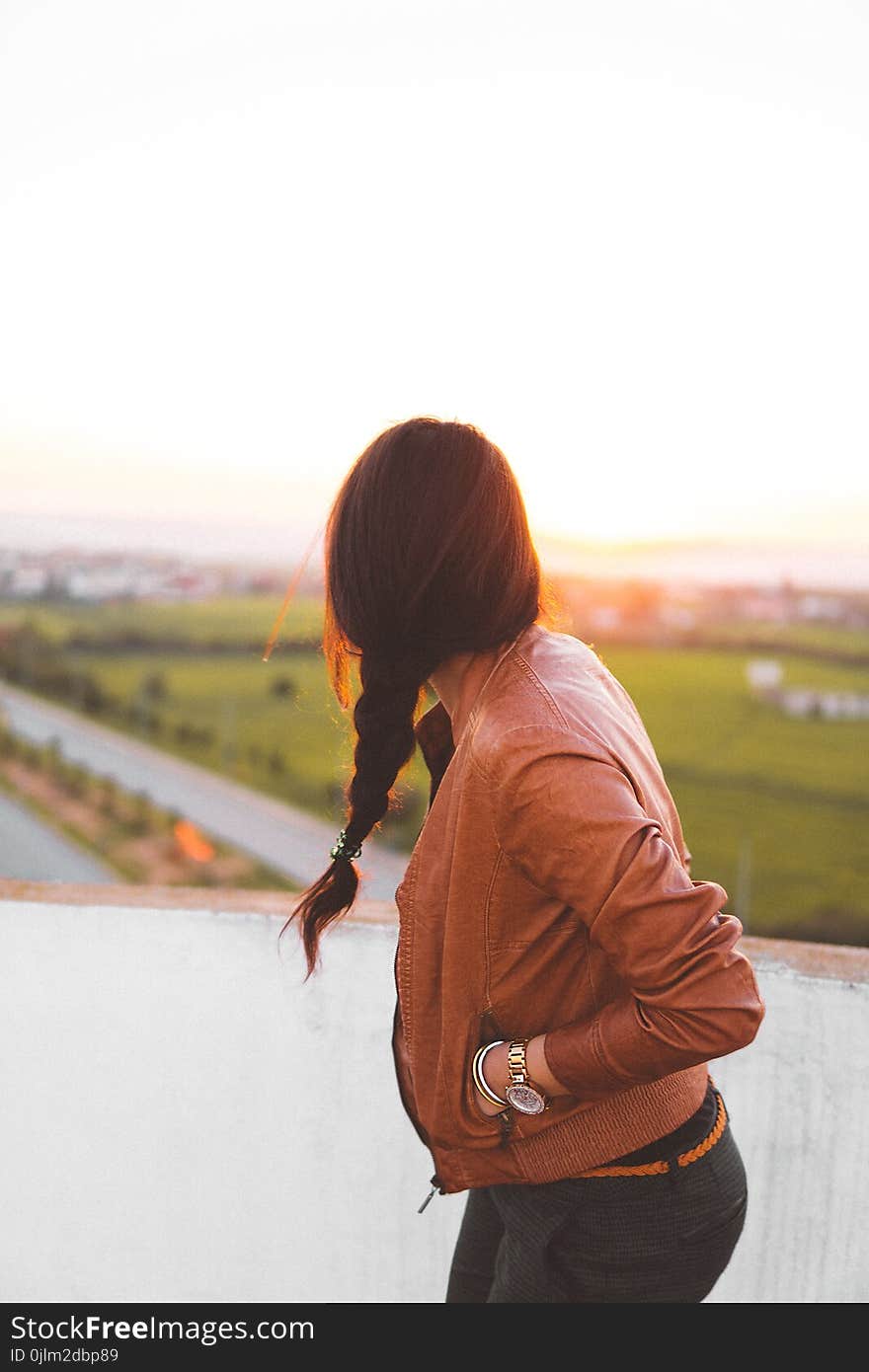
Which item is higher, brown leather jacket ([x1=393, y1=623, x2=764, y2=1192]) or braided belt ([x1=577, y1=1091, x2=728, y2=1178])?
Answer: brown leather jacket ([x1=393, y1=623, x2=764, y2=1192])

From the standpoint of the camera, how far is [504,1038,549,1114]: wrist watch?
3.21ft

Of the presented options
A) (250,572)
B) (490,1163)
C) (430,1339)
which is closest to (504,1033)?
(490,1163)

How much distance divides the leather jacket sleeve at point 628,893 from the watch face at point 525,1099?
102 mm

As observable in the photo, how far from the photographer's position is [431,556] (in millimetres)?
926

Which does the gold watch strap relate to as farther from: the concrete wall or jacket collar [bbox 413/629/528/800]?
the concrete wall

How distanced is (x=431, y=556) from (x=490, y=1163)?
0.59 m

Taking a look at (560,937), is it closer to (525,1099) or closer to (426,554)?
(525,1099)

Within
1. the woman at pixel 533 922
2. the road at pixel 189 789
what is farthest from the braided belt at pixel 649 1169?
the road at pixel 189 789

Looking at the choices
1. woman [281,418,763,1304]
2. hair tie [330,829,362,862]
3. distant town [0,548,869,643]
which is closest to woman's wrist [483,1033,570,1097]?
woman [281,418,763,1304]

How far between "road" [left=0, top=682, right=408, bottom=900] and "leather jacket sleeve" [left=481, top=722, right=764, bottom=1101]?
126 ft

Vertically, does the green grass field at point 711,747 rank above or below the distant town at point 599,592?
below

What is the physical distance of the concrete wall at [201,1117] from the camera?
178 cm

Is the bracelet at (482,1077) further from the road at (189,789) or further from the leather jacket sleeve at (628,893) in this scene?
the road at (189,789)

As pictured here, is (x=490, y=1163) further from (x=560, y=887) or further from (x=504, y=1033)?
(x=560, y=887)
